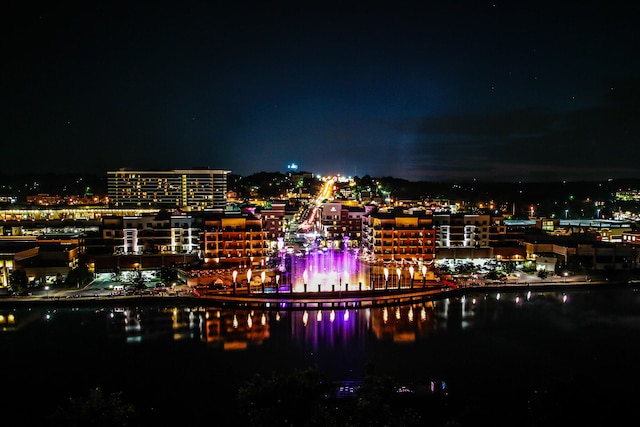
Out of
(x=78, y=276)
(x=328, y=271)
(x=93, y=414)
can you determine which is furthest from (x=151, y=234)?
(x=93, y=414)

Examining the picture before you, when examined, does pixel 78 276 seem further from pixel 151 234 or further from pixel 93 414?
pixel 93 414

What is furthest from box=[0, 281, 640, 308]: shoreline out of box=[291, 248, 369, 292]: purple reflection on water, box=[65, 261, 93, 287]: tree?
box=[65, 261, 93, 287]: tree

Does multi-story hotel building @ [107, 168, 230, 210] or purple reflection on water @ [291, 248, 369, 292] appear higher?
multi-story hotel building @ [107, 168, 230, 210]

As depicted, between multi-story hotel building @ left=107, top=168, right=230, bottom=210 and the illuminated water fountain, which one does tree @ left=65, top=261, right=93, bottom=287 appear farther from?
multi-story hotel building @ left=107, top=168, right=230, bottom=210

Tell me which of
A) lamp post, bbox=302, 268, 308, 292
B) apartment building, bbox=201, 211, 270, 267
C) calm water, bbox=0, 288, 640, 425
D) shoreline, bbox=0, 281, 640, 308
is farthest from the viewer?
apartment building, bbox=201, 211, 270, 267

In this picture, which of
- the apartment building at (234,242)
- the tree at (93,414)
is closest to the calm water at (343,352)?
the tree at (93,414)

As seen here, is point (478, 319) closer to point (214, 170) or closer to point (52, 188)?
point (214, 170)

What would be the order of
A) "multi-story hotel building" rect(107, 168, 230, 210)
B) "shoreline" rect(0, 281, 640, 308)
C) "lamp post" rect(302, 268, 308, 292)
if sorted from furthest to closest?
"multi-story hotel building" rect(107, 168, 230, 210) → "lamp post" rect(302, 268, 308, 292) → "shoreline" rect(0, 281, 640, 308)
